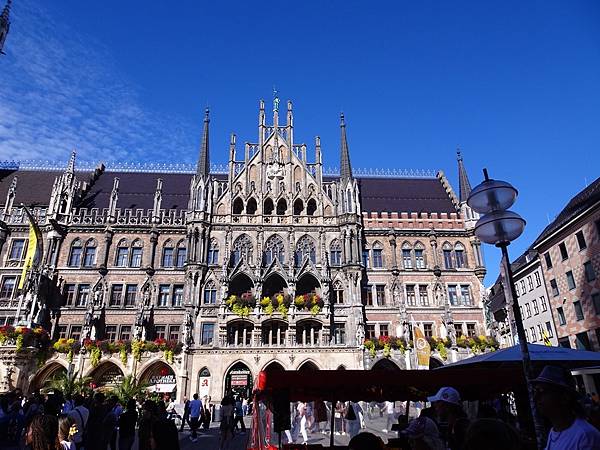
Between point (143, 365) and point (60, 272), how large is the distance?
1094 centimetres

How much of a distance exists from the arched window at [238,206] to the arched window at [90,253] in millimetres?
12113

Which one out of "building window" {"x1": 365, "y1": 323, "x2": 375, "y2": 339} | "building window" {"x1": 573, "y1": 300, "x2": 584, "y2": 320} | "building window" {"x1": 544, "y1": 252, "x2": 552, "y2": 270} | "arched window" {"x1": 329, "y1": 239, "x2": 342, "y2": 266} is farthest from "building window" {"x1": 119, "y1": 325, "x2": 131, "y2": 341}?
"building window" {"x1": 544, "y1": 252, "x2": 552, "y2": 270}

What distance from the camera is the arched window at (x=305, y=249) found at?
34469 mm

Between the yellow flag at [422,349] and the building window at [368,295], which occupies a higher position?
the building window at [368,295]

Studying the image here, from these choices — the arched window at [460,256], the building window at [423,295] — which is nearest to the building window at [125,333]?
the building window at [423,295]

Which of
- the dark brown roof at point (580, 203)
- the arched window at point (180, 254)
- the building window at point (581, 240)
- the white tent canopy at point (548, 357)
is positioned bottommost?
the white tent canopy at point (548, 357)

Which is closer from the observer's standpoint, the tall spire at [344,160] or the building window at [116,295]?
the building window at [116,295]

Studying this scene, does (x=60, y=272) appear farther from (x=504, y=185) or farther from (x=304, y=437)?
(x=504, y=185)

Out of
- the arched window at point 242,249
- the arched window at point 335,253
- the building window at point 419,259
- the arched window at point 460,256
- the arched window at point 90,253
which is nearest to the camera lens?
the arched window at point 242,249

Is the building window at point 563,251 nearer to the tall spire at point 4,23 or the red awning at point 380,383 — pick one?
the red awning at point 380,383

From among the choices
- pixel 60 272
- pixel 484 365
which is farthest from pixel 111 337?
pixel 484 365

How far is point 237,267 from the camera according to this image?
32875mm

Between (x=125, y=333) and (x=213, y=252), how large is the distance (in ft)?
30.6

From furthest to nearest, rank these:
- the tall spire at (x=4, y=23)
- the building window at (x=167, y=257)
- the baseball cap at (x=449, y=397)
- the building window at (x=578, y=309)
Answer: the tall spire at (x=4, y=23) → the building window at (x=167, y=257) → the building window at (x=578, y=309) → the baseball cap at (x=449, y=397)
